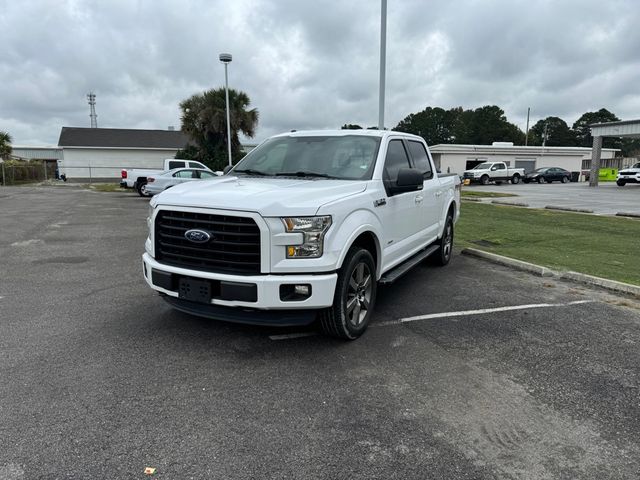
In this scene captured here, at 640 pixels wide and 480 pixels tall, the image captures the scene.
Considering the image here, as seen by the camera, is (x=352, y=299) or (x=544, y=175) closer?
(x=352, y=299)

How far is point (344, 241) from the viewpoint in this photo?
4016mm

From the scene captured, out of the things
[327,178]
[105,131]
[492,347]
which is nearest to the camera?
[492,347]

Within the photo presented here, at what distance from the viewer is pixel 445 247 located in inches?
301

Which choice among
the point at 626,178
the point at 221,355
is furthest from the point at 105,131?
the point at 221,355

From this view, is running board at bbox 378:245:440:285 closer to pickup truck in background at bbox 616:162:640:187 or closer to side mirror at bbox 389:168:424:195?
side mirror at bbox 389:168:424:195

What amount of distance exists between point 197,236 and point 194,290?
449 mm

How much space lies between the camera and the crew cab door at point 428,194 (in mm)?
6324

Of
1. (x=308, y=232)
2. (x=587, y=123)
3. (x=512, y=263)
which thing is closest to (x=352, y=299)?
(x=308, y=232)

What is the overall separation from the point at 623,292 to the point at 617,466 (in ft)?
13.5

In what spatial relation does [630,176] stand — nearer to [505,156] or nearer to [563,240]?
[505,156]

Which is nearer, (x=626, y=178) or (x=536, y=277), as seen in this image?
(x=536, y=277)

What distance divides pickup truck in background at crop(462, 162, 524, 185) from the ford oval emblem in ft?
124

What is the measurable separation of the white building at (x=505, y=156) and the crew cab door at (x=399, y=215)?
39.8 m

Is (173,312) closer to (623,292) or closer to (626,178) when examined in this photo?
(623,292)
